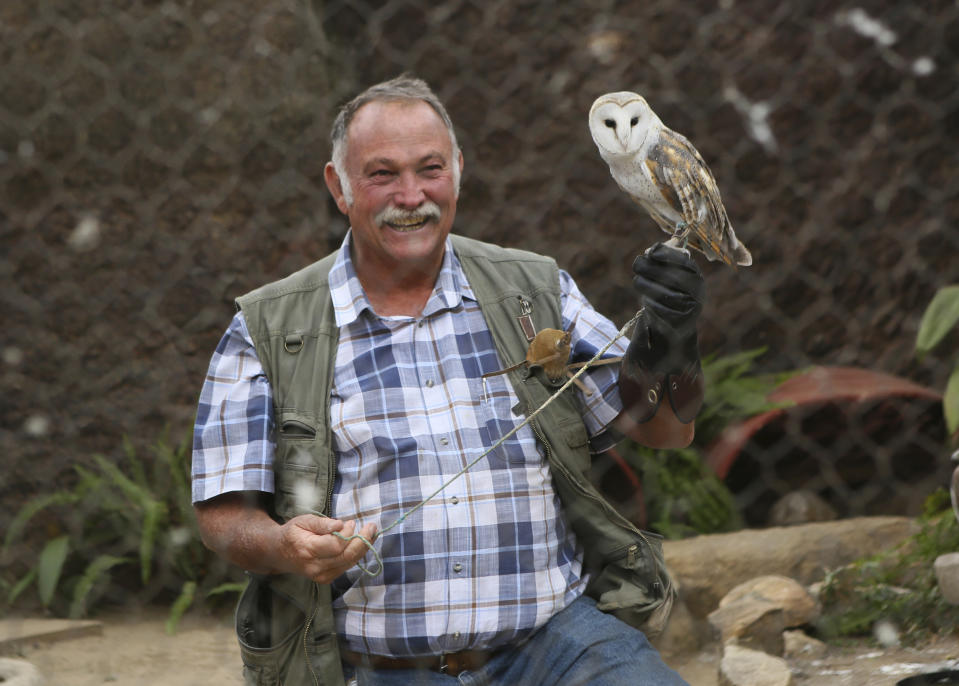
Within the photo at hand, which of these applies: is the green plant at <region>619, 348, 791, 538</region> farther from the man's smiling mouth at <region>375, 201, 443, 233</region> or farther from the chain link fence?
the man's smiling mouth at <region>375, 201, 443, 233</region>

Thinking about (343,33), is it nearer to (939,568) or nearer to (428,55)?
(428,55)

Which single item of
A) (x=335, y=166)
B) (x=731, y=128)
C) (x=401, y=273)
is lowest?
(x=401, y=273)

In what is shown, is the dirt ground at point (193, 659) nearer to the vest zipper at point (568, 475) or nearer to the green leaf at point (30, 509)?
the green leaf at point (30, 509)

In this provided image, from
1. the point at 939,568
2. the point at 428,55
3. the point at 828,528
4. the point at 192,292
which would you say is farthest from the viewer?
the point at 428,55

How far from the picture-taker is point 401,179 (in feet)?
5.41

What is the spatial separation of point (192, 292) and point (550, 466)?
1.58 metres

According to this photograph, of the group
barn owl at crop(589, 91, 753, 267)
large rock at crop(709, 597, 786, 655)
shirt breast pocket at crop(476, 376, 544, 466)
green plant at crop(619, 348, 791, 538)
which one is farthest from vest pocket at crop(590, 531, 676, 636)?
green plant at crop(619, 348, 791, 538)

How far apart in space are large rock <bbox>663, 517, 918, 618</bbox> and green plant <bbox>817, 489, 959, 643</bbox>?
0.12 m

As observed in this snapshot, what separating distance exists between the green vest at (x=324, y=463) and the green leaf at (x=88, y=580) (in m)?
1.24

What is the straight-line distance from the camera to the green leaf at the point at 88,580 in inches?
103

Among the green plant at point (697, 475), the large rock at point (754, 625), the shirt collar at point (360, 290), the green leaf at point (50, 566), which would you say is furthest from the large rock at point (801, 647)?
the green leaf at point (50, 566)

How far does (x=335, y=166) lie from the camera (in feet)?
5.72

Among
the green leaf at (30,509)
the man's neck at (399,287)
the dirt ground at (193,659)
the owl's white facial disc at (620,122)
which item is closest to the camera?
the owl's white facial disc at (620,122)

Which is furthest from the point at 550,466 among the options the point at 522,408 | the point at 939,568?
the point at 939,568
